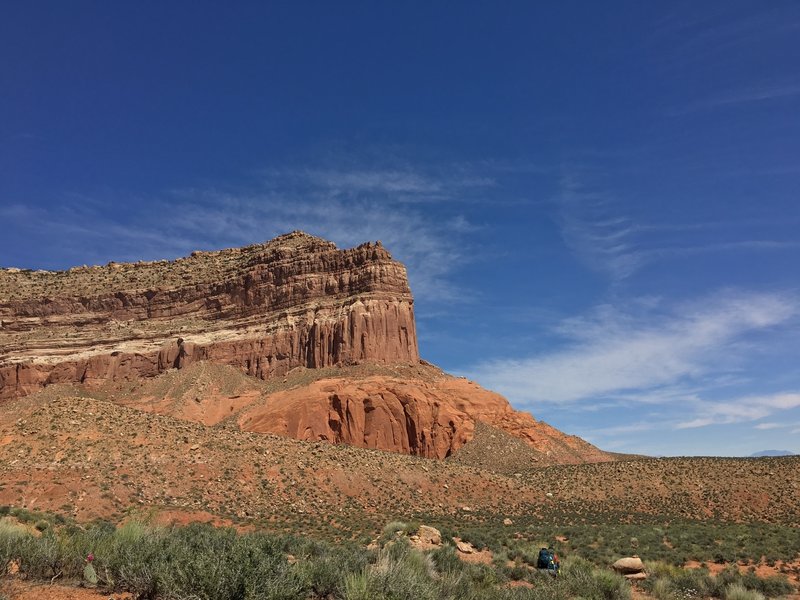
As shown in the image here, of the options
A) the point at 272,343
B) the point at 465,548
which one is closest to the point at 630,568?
the point at 465,548

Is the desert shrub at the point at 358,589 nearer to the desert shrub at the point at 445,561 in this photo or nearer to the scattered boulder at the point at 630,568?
the desert shrub at the point at 445,561

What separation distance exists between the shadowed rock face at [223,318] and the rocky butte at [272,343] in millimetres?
174

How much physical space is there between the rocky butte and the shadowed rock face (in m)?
0.17

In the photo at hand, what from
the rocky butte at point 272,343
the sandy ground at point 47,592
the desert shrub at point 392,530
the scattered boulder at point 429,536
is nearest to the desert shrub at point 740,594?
the scattered boulder at point 429,536

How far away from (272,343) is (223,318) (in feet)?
37.2

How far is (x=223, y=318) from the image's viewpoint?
79312 mm

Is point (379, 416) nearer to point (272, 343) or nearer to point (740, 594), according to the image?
point (272, 343)

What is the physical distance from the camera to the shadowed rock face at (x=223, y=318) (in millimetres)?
69875

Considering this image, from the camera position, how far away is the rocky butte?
5794cm

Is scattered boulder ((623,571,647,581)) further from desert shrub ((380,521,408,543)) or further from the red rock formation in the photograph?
the red rock formation

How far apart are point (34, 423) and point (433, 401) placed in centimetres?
3581

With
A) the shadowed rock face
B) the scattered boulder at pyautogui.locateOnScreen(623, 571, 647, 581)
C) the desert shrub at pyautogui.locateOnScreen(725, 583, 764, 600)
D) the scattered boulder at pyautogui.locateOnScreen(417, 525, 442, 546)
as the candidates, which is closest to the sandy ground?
the scattered boulder at pyautogui.locateOnScreen(417, 525, 442, 546)

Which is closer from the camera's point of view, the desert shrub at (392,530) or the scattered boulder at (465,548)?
the scattered boulder at (465,548)

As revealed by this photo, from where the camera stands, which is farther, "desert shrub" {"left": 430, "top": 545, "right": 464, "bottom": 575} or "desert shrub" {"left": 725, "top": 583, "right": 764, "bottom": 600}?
"desert shrub" {"left": 725, "top": 583, "right": 764, "bottom": 600}
